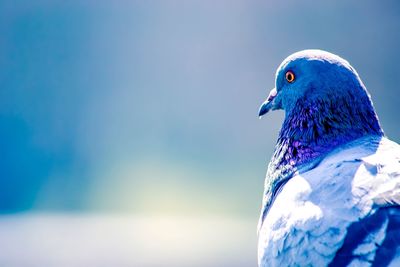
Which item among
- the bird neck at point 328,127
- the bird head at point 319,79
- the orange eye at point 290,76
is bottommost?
the bird neck at point 328,127

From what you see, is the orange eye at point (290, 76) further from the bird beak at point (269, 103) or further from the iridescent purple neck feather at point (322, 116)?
the bird beak at point (269, 103)

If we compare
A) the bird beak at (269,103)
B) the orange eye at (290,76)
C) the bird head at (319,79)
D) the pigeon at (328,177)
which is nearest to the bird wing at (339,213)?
the pigeon at (328,177)

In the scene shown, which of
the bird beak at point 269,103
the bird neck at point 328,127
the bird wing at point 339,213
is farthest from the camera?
the bird beak at point 269,103

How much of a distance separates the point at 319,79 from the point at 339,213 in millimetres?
632

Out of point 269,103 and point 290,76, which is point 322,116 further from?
point 269,103

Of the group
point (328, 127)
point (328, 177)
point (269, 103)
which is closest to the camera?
point (328, 177)

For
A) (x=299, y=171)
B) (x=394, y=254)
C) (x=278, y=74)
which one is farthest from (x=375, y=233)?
(x=278, y=74)

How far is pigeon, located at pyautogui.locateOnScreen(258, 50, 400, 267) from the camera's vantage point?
145 cm

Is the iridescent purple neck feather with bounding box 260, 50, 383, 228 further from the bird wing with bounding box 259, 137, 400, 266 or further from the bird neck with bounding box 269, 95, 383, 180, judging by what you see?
the bird wing with bounding box 259, 137, 400, 266

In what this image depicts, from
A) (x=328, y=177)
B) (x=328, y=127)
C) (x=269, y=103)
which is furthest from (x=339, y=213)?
(x=269, y=103)

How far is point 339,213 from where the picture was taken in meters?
1.52

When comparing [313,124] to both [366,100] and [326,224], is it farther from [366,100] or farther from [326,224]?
[326,224]

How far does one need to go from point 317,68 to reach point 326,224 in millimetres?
678

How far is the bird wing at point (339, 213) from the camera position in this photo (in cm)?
143
